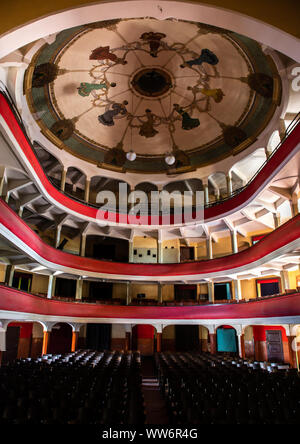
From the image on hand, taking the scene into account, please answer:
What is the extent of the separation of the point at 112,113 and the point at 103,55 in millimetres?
3927

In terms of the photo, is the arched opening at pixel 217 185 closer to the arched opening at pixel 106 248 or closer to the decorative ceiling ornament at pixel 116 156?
the decorative ceiling ornament at pixel 116 156

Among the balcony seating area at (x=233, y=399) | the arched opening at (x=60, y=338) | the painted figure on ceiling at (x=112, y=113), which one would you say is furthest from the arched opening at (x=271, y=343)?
the painted figure on ceiling at (x=112, y=113)

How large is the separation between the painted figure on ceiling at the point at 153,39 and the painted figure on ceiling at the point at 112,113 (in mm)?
3757

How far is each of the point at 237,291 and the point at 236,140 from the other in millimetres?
9519

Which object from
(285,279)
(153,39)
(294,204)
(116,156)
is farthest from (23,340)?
(153,39)

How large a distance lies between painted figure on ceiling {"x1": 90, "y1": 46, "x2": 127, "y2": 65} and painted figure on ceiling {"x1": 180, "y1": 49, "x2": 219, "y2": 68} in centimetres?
384

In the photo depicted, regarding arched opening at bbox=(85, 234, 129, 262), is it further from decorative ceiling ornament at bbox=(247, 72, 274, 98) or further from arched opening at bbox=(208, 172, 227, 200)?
decorative ceiling ornament at bbox=(247, 72, 274, 98)

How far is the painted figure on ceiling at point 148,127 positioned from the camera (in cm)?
2055

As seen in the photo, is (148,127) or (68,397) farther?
(148,127)

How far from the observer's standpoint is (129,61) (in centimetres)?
1731

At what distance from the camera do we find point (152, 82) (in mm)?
18781

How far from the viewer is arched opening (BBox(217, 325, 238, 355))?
21719 millimetres

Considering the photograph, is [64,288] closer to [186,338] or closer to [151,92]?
[186,338]
